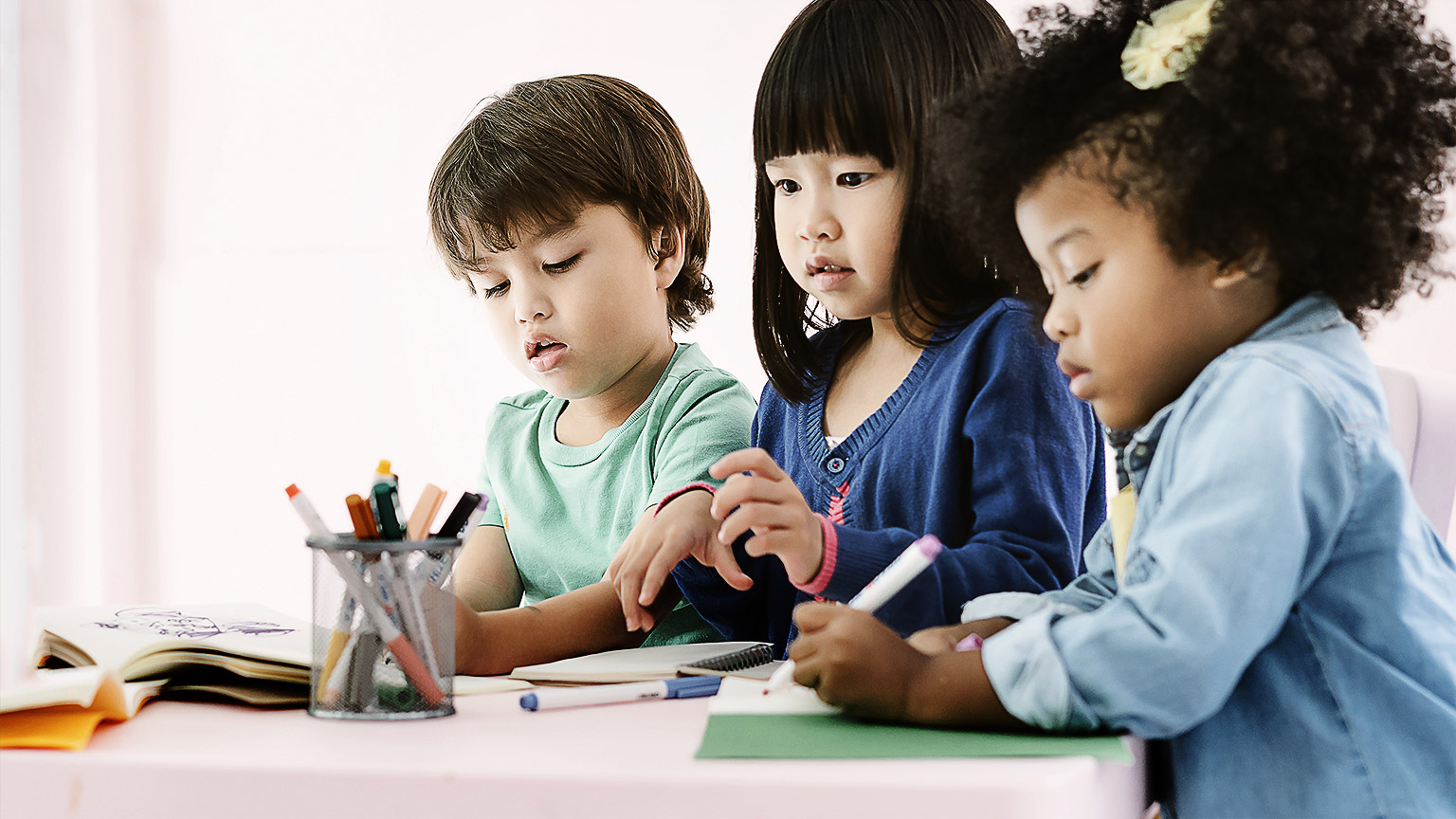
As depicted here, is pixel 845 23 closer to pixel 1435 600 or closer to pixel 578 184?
pixel 578 184

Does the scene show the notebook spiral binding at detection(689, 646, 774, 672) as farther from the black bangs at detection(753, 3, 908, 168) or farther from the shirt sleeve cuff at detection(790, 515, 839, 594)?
the black bangs at detection(753, 3, 908, 168)

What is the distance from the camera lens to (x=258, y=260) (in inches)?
100

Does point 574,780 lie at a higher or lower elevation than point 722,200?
lower

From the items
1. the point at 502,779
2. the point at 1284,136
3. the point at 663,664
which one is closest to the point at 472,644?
the point at 663,664

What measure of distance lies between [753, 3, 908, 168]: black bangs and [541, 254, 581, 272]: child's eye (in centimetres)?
24

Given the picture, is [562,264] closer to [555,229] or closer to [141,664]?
[555,229]

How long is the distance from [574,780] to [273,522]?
89.8 inches

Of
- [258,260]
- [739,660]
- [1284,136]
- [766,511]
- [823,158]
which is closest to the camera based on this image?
[1284,136]

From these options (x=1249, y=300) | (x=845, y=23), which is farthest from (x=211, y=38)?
(x=1249, y=300)

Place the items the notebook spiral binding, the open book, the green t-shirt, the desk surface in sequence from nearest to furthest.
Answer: the desk surface
the open book
the notebook spiral binding
the green t-shirt

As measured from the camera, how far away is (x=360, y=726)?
60 cm

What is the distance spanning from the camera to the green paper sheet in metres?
0.51

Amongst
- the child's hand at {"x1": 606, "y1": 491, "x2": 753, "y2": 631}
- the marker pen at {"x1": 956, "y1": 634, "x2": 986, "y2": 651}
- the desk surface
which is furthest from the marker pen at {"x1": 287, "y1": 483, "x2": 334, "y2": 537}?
the marker pen at {"x1": 956, "y1": 634, "x2": 986, "y2": 651}

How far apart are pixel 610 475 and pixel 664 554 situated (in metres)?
0.34
